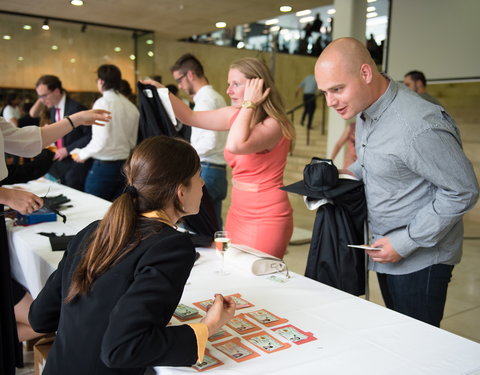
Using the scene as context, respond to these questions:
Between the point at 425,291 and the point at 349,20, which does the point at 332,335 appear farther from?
the point at 349,20

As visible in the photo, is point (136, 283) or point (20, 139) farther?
point (20, 139)

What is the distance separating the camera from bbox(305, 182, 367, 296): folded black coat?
2031 mm

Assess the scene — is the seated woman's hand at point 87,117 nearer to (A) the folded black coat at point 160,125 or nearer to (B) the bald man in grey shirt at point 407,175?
(A) the folded black coat at point 160,125

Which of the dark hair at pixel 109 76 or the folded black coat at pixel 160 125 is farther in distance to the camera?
the dark hair at pixel 109 76

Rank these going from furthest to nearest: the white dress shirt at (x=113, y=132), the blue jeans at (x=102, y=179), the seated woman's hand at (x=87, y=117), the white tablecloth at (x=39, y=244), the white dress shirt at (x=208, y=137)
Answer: the blue jeans at (x=102, y=179), the white dress shirt at (x=113, y=132), the white dress shirt at (x=208, y=137), the seated woman's hand at (x=87, y=117), the white tablecloth at (x=39, y=244)

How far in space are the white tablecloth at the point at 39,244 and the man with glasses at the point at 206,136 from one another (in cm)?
90

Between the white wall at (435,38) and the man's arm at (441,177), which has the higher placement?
the white wall at (435,38)

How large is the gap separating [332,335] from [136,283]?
2.03 feet

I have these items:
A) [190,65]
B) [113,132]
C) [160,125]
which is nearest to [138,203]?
[160,125]

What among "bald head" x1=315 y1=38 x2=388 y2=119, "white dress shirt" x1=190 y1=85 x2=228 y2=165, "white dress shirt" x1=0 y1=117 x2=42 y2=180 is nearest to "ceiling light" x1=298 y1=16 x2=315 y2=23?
"white dress shirt" x1=190 y1=85 x2=228 y2=165

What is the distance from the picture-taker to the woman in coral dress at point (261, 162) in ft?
7.92

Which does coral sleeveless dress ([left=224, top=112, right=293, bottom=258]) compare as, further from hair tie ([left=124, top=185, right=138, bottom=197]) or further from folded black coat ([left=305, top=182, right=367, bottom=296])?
hair tie ([left=124, top=185, right=138, bottom=197])

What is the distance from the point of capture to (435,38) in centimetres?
614

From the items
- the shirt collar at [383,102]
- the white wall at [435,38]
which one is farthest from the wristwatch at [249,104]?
the white wall at [435,38]
